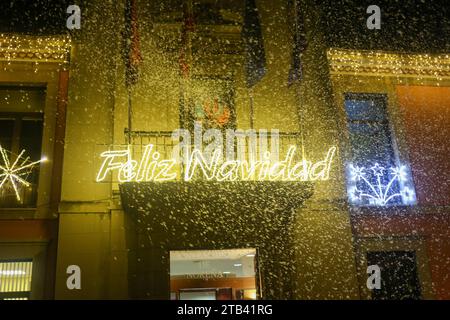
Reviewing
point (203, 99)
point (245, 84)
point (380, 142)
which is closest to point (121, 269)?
point (203, 99)

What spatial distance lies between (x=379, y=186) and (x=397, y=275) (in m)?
1.71

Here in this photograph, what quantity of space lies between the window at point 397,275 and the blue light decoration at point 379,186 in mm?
981

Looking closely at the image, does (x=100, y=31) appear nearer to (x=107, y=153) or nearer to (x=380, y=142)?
(x=107, y=153)

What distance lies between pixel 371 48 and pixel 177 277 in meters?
6.39

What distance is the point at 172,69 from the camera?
360 inches

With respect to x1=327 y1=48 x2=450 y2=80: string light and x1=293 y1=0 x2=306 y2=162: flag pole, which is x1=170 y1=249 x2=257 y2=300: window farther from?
x1=327 y1=48 x2=450 y2=80: string light

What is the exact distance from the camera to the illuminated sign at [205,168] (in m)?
7.77

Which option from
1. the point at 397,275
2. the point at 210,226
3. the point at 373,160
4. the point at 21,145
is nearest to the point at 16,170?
the point at 21,145

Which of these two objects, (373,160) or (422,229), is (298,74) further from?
(422,229)

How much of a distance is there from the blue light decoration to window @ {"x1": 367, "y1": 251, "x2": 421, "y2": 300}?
3.22 ft

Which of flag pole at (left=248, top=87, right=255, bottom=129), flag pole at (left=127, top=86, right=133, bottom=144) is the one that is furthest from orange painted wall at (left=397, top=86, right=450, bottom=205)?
flag pole at (left=127, top=86, right=133, bottom=144)

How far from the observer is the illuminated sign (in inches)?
306

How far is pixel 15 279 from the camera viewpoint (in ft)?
25.8

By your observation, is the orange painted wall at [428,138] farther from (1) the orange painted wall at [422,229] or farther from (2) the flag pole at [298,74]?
(2) the flag pole at [298,74]
